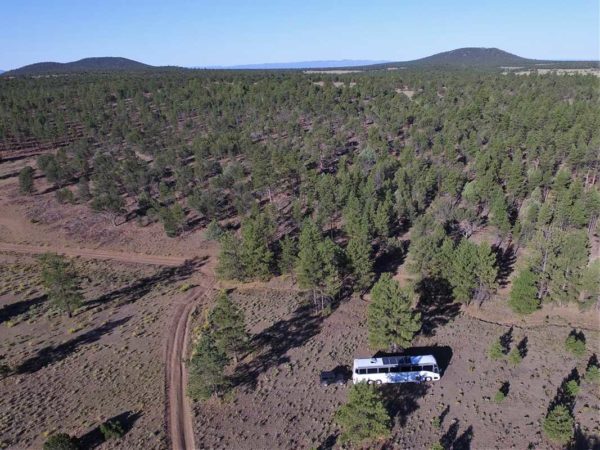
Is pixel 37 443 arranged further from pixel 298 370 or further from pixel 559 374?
pixel 559 374

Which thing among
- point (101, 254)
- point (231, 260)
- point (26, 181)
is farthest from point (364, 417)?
point (26, 181)

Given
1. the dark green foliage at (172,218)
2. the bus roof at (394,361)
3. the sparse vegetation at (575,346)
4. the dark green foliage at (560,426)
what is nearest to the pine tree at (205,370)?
the bus roof at (394,361)

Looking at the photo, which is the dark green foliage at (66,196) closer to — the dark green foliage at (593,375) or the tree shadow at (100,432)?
the tree shadow at (100,432)

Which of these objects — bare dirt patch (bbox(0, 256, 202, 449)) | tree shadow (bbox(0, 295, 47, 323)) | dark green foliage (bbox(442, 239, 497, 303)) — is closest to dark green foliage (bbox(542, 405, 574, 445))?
dark green foliage (bbox(442, 239, 497, 303))

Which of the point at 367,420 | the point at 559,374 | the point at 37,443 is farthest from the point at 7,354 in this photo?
the point at 559,374

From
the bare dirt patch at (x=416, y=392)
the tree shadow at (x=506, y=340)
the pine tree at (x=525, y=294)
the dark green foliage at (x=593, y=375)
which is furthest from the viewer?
the pine tree at (x=525, y=294)

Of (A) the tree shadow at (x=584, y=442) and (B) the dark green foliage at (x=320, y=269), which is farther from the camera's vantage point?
(B) the dark green foliage at (x=320, y=269)

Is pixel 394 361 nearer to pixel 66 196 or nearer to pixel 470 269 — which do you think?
pixel 470 269
